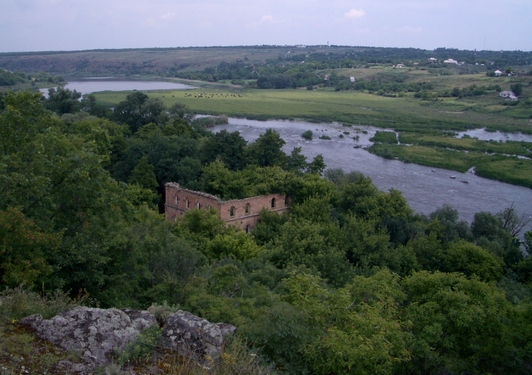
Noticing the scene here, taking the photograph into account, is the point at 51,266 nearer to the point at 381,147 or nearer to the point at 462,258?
the point at 462,258

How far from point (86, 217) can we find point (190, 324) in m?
6.79

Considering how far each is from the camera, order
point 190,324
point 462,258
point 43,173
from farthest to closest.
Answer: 1. point 462,258
2. point 43,173
3. point 190,324

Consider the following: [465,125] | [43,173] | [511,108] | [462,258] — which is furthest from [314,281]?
[511,108]

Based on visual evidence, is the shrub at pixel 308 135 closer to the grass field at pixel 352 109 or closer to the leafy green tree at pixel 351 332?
the grass field at pixel 352 109

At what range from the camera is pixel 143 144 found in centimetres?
3706

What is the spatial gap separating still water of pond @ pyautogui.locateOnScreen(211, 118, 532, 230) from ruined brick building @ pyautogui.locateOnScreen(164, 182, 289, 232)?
15.7 metres

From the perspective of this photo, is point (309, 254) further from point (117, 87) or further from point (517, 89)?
point (117, 87)

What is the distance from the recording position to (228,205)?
2920 cm

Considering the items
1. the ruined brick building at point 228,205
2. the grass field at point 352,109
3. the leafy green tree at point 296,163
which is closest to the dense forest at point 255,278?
the ruined brick building at point 228,205

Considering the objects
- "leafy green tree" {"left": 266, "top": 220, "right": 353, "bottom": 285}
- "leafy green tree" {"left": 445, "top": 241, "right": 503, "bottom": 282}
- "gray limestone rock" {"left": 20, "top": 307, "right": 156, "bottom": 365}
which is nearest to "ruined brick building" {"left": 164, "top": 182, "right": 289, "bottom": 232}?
"leafy green tree" {"left": 266, "top": 220, "right": 353, "bottom": 285}

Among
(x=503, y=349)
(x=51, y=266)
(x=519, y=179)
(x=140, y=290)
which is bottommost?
(x=519, y=179)

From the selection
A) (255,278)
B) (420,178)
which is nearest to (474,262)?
(255,278)

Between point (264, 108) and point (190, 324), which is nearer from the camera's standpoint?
point (190, 324)

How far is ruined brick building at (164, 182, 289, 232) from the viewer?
29266mm
